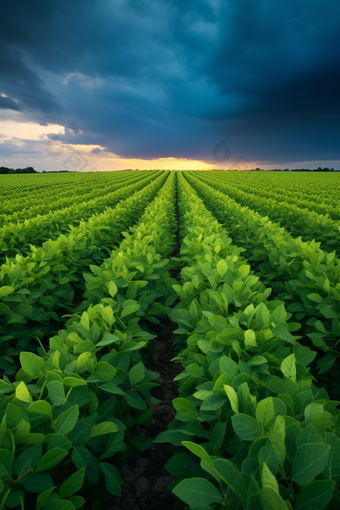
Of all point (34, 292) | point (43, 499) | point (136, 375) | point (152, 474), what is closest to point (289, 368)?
point (136, 375)

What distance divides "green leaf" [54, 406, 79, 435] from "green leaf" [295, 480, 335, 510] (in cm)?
87

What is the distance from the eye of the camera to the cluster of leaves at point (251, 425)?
0.87 metres

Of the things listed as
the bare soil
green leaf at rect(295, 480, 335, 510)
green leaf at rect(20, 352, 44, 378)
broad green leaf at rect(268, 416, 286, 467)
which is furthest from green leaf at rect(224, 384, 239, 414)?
green leaf at rect(20, 352, 44, 378)

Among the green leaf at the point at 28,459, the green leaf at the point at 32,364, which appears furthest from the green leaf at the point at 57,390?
the green leaf at the point at 32,364

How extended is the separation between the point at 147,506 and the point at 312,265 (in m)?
2.98

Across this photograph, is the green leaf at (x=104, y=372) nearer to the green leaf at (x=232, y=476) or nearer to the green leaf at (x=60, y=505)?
the green leaf at (x=60, y=505)

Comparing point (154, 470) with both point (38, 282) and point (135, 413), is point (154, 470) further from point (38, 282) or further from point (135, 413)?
point (38, 282)

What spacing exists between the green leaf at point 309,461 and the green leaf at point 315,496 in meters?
0.02

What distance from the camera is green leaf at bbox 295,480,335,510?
796 millimetres

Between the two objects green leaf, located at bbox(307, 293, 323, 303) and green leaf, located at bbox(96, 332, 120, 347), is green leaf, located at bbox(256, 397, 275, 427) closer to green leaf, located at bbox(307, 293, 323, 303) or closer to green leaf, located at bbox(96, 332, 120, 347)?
green leaf, located at bbox(96, 332, 120, 347)

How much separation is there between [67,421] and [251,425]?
0.77 metres

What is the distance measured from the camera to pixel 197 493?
0.93 metres

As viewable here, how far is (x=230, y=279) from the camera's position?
2680mm

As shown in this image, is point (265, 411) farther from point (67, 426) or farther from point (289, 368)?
point (67, 426)
